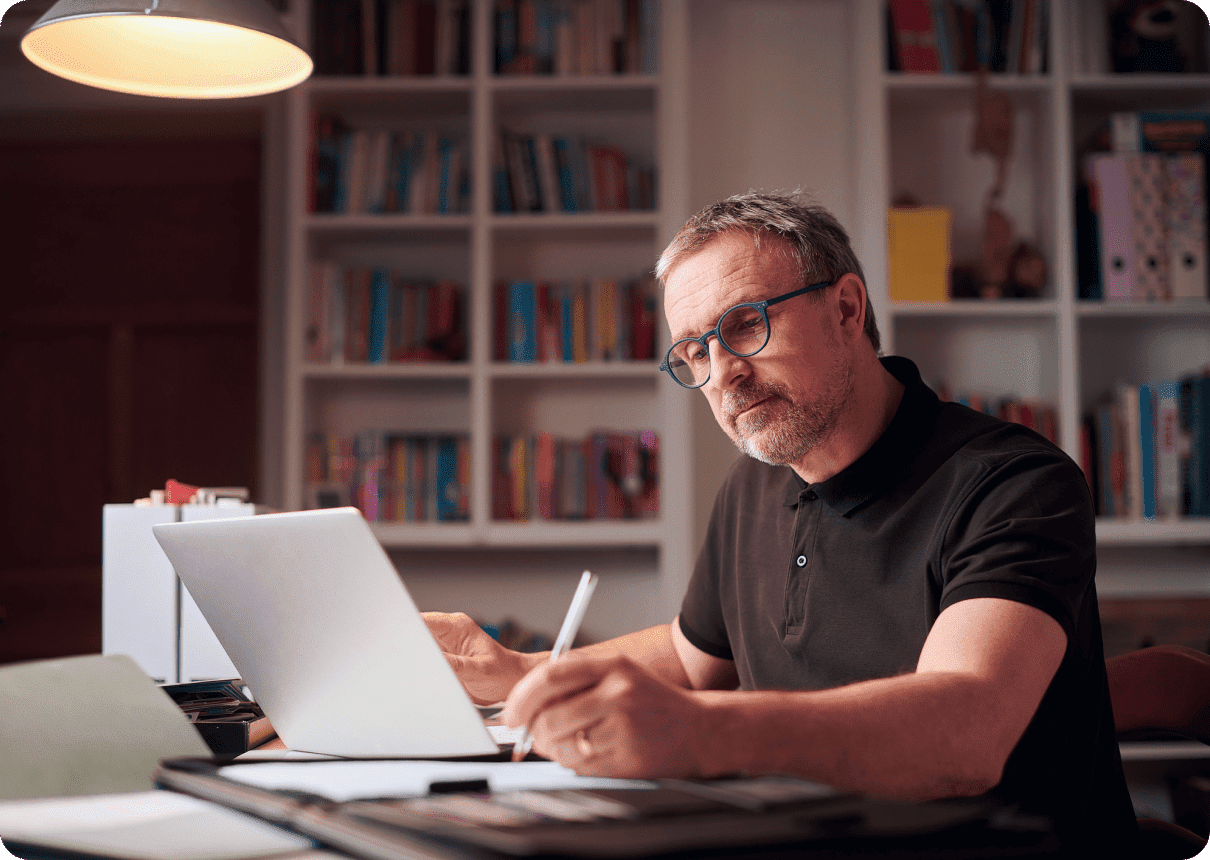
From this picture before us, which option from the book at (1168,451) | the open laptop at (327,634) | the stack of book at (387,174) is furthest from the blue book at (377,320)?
the book at (1168,451)

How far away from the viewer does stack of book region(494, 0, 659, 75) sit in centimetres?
290

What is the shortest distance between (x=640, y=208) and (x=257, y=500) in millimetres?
1614

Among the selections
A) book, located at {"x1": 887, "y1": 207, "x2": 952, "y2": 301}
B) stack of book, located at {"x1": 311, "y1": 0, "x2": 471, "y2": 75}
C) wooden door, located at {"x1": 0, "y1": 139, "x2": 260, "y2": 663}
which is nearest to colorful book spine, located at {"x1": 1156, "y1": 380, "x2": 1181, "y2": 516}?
book, located at {"x1": 887, "y1": 207, "x2": 952, "y2": 301}

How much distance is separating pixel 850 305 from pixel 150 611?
1031 millimetres

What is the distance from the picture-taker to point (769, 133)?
10.3ft

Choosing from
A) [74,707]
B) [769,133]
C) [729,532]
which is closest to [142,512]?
[74,707]

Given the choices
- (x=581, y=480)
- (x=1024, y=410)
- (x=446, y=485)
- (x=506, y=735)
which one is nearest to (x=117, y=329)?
(x=446, y=485)

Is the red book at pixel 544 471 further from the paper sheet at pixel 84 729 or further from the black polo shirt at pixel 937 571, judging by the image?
the paper sheet at pixel 84 729

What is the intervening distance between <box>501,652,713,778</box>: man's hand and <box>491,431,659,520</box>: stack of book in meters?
2.26

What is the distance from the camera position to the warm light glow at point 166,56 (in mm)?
1458

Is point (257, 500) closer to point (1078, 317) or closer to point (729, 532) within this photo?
point (729, 532)

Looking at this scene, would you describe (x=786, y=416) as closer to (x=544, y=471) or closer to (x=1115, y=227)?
(x=544, y=471)

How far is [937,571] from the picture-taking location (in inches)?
42.2

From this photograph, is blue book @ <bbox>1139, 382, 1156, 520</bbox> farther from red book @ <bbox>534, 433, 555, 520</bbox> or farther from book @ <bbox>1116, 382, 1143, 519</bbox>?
red book @ <bbox>534, 433, 555, 520</bbox>
